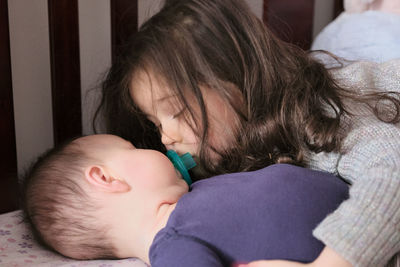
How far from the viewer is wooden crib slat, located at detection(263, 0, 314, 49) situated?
1.64 m

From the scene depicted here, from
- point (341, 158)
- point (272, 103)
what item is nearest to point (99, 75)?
point (272, 103)

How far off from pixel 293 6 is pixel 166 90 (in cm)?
96

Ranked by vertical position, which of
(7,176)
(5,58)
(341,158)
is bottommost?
(7,176)

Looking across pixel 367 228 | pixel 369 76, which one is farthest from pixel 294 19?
pixel 367 228

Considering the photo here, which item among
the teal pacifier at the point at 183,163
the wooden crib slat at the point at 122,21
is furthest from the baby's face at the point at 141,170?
the wooden crib slat at the point at 122,21

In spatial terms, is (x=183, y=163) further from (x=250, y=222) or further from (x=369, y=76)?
(x=369, y=76)

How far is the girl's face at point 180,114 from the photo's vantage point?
36.6 inches

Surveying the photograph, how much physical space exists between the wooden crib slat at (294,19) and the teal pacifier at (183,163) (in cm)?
80

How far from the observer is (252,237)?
26.4 inches

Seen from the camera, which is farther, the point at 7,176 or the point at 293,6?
the point at 293,6

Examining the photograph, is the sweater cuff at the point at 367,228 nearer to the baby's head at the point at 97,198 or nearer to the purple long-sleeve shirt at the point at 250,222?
the purple long-sleeve shirt at the point at 250,222

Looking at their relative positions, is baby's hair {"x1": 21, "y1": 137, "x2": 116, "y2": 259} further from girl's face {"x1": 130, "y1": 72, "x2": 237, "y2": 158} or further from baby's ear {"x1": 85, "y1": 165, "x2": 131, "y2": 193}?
girl's face {"x1": 130, "y1": 72, "x2": 237, "y2": 158}

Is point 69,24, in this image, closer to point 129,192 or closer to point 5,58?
point 5,58

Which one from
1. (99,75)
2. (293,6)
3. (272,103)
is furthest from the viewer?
(293,6)
